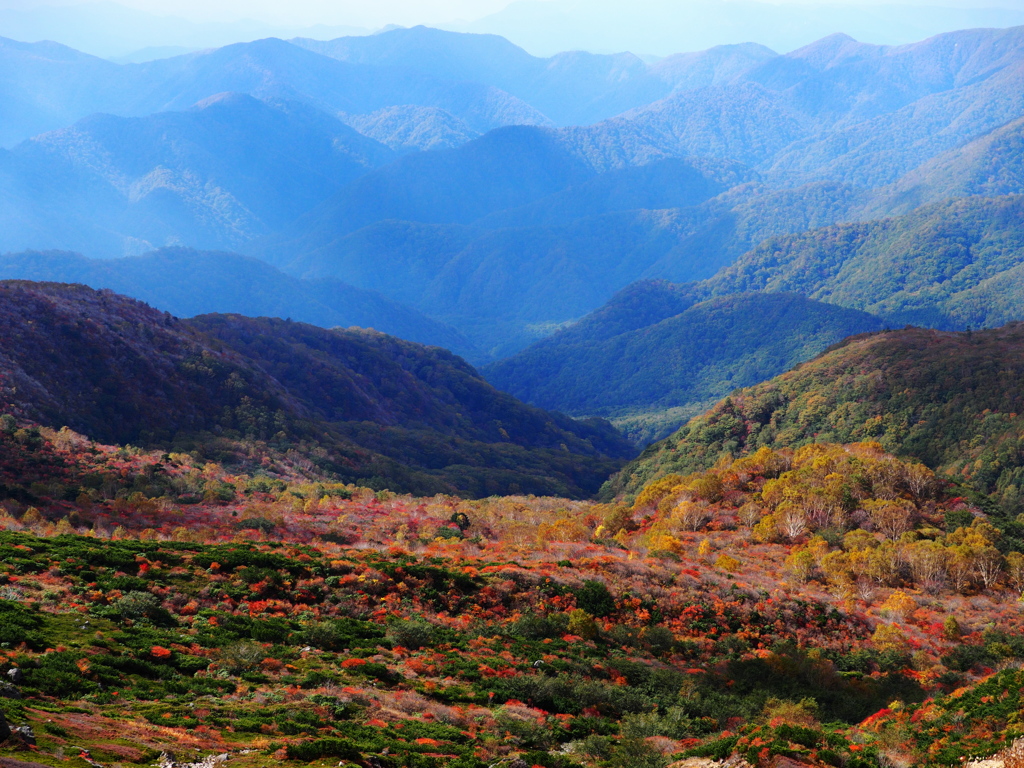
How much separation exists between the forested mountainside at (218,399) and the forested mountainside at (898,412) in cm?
3335

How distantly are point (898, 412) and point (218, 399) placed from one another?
A: 118361 mm

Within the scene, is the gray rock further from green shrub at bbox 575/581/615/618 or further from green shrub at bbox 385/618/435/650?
green shrub at bbox 575/581/615/618

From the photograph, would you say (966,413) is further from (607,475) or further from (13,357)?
(13,357)

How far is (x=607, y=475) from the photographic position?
6944 inches

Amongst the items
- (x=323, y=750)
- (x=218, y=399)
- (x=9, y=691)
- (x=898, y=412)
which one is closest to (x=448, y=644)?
(x=323, y=750)

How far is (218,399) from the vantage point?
4313 inches

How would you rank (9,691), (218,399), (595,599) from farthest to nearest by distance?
(218,399)
(595,599)
(9,691)

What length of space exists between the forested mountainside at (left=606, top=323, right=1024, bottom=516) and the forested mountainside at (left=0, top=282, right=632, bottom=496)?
3335 centimetres

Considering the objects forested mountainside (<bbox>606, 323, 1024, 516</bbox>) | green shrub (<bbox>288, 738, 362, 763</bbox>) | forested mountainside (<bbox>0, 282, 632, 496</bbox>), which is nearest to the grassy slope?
green shrub (<bbox>288, 738, 362, 763</bbox>)

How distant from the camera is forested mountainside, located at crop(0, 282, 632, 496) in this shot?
89312 millimetres

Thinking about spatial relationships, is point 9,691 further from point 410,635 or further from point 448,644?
point 448,644

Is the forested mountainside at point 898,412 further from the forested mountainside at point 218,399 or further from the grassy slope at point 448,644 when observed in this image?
the grassy slope at point 448,644

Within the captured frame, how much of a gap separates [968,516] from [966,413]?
77937mm

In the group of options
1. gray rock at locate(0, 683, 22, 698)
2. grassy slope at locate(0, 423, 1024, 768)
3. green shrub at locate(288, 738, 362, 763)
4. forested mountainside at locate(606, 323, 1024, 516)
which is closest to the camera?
gray rock at locate(0, 683, 22, 698)
